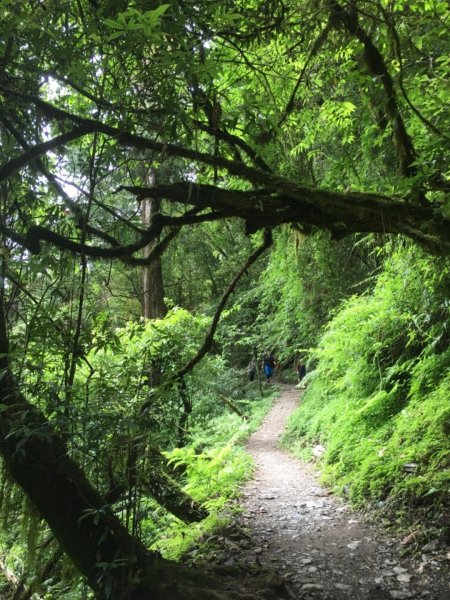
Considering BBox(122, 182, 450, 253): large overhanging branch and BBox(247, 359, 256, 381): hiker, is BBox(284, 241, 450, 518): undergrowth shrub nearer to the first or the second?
BBox(122, 182, 450, 253): large overhanging branch

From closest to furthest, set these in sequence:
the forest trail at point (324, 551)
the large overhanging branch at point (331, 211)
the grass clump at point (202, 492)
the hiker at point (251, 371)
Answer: the forest trail at point (324, 551) < the large overhanging branch at point (331, 211) < the grass clump at point (202, 492) < the hiker at point (251, 371)

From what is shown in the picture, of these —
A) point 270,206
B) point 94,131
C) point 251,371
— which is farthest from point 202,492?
point 251,371

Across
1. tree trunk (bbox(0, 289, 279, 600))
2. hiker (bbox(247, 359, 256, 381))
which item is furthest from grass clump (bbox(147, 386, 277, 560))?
hiker (bbox(247, 359, 256, 381))

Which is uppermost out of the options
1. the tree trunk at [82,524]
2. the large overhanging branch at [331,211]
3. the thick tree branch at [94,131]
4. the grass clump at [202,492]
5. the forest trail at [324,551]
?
the thick tree branch at [94,131]

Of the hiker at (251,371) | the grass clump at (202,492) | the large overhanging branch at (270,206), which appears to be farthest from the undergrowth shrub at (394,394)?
the hiker at (251,371)

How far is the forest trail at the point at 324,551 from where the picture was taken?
3793mm

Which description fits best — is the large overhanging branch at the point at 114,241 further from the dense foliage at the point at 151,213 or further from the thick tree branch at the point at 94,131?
the thick tree branch at the point at 94,131

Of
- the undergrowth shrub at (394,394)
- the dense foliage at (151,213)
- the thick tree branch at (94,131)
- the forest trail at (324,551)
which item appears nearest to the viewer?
the dense foliage at (151,213)

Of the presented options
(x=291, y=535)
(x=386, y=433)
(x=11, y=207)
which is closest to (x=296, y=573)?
(x=291, y=535)

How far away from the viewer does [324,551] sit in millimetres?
4609

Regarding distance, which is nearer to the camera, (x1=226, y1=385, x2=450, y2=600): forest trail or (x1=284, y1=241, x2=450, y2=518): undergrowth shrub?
(x1=226, y1=385, x2=450, y2=600): forest trail

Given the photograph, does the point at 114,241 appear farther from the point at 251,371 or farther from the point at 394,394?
the point at 251,371

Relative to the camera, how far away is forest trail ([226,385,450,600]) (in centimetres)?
379

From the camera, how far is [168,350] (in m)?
7.49
